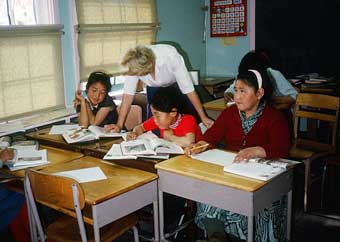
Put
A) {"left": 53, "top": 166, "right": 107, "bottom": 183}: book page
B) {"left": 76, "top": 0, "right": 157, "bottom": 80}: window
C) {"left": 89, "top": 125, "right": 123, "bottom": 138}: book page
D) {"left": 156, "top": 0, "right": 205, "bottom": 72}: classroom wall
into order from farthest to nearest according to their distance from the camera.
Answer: {"left": 156, "top": 0, "right": 205, "bottom": 72}: classroom wall, {"left": 76, "top": 0, "right": 157, "bottom": 80}: window, {"left": 89, "top": 125, "right": 123, "bottom": 138}: book page, {"left": 53, "top": 166, "right": 107, "bottom": 183}: book page

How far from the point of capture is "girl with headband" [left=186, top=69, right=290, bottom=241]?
225 centimetres

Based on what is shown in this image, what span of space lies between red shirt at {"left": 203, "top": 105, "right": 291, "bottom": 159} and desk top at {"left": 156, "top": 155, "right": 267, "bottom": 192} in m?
0.30

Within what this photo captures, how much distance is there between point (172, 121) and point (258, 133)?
56 centimetres

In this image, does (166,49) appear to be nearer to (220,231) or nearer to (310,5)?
(220,231)

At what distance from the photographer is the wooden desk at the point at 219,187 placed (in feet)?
6.26

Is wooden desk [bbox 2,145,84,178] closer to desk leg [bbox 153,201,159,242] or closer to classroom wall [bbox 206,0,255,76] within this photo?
desk leg [bbox 153,201,159,242]

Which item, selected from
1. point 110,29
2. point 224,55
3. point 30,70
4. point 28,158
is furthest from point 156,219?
point 224,55

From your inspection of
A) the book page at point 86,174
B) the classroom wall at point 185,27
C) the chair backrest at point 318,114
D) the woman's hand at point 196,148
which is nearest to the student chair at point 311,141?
the chair backrest at point 318,114

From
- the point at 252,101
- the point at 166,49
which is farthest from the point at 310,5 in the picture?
the point at 252,101

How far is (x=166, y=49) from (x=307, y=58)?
8.13 feet

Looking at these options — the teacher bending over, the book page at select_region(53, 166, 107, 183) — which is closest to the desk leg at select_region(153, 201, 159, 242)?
the book page at select_region(53, 166, 107, 183)

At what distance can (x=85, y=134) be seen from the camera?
9.31ft

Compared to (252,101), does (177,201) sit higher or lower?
lower

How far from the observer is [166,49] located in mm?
3076
